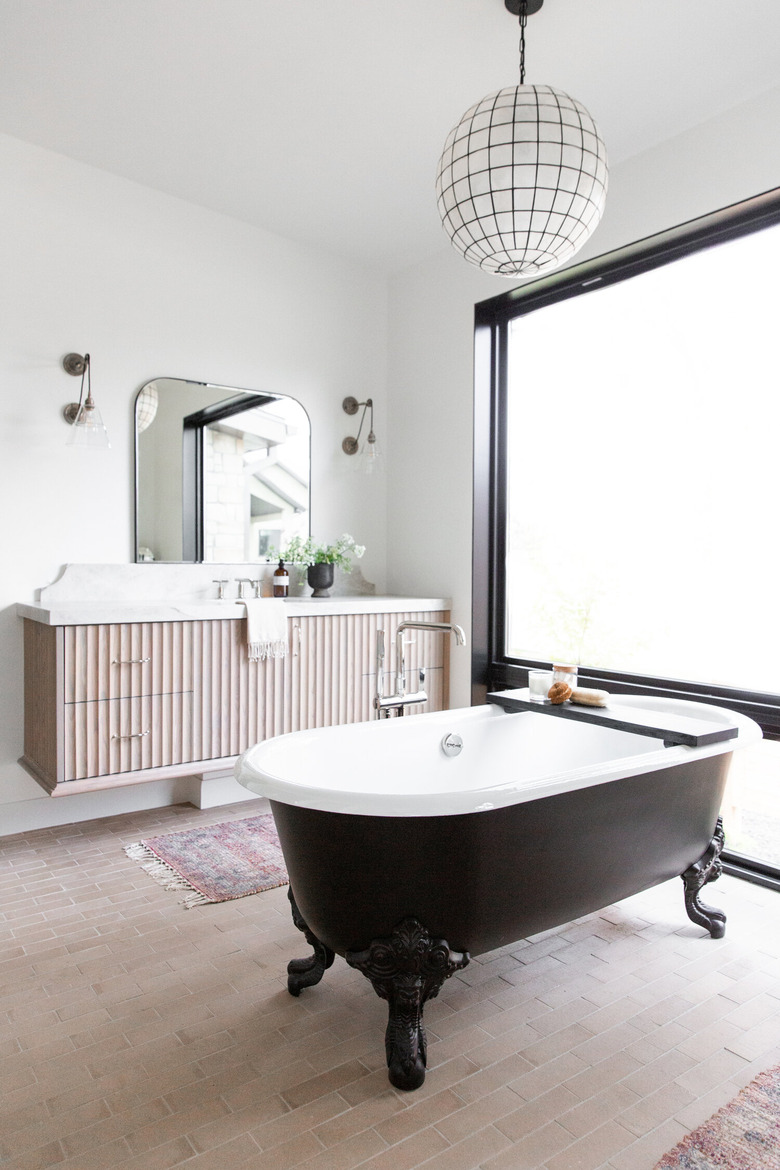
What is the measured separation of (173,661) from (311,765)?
3.53 ft

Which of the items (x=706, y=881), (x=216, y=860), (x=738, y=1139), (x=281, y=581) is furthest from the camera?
(x=281, y=581)

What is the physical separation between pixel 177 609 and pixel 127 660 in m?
0.27

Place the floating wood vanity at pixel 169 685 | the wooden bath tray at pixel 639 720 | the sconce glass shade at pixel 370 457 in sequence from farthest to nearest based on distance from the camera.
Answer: the sconce glass shade at pixel 370 457 < the floating wood vanity at pixel 169 685 < the wooden bath tray at pixel 639 720

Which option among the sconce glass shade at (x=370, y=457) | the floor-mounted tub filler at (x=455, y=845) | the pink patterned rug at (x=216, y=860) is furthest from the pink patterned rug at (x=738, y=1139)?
the sconce glass shade at (x=370, y=457)

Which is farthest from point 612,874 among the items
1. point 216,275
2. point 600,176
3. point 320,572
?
point 216,275

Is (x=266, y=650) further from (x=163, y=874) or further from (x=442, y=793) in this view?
(x=442, y=793)

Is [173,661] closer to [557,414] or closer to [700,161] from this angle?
[557,414]

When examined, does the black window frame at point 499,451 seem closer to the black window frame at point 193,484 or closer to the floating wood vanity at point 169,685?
the floating wood vanity at point 169,685

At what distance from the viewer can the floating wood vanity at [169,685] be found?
9.24 feet

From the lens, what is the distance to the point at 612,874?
1997 millimetres

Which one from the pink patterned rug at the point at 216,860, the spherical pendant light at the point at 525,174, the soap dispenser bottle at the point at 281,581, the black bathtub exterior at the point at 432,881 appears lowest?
the pink patterned rug at the point at 216,860

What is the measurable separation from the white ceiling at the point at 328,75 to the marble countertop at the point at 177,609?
1.85 m

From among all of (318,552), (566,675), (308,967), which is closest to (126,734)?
(308,967)

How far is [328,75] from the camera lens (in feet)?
8.75
